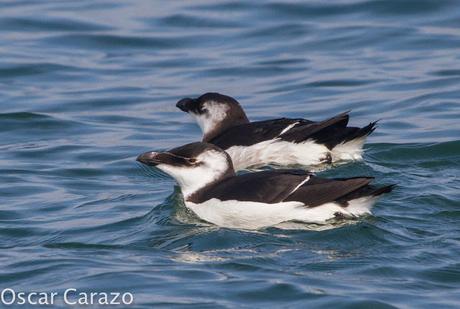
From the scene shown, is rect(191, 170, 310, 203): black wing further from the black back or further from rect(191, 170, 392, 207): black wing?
the black back

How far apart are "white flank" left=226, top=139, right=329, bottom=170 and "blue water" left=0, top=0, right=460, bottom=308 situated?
10.6 inches

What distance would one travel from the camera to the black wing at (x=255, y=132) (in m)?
12.4

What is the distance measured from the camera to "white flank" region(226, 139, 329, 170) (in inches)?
486

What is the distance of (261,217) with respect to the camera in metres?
9.79

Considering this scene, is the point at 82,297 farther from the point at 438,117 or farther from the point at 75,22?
the point at 75,22

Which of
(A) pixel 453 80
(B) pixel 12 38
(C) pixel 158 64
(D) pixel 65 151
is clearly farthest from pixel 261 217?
(B) pixel 12 38

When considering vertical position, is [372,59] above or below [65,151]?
above

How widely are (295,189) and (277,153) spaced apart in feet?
8.86

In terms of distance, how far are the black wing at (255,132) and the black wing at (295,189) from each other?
2.37m

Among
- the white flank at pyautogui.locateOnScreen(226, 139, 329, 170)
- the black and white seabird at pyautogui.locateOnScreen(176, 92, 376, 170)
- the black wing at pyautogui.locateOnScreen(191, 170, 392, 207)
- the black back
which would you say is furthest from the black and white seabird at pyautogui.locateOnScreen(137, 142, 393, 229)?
the white flank at pyautogui.locateOnScreen(226, 139, 329, 170)

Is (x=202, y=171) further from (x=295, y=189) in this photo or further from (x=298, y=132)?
(x=298, y=132)

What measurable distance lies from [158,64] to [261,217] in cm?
819

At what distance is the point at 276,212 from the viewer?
384 inches

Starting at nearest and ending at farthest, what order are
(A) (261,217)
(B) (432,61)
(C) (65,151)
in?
(A) (261,217) < (C) (65,151) < (B) (432,61)
